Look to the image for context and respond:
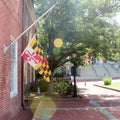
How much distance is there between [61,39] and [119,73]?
3902 cm

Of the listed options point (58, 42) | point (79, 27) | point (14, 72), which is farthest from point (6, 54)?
point (58, 42)

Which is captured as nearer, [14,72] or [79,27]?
[14,72]

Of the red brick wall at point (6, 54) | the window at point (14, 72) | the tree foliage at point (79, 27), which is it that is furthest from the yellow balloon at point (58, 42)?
the red brick wall at point (6, 54)

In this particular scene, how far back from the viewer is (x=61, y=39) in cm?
1989

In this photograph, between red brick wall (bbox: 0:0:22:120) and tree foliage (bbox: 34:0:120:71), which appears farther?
tree foliage (bbox: 34:0:120:71)

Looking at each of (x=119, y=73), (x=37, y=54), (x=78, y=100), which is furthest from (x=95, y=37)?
(x=119, y=73)

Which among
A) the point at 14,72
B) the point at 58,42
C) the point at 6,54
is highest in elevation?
the point at 58,42

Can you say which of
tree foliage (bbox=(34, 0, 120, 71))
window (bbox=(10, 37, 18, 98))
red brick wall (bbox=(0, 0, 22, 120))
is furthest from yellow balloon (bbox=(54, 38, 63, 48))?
red brick wall (bbox=(0, 0, 22, 120))

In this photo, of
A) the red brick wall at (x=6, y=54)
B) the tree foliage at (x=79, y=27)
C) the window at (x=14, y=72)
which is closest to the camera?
the red brick wall at (x=6, y=54)

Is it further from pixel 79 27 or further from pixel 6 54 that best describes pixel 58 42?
pixel 6 54

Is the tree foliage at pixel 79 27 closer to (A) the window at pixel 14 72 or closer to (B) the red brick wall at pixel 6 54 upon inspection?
(A) the window at pixel 14 72

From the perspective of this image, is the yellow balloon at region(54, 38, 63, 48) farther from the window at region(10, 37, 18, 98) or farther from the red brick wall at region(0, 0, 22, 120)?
the red brick wall at region(0, 0, 22, 120)

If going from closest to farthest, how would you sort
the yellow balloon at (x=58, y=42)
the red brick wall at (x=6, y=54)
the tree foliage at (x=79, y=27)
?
1. the red brick wall at (x=6, y=54)
2. the tree foliage at (x=79, y=27)
3. the yellow balloon at (x=58, y=42)

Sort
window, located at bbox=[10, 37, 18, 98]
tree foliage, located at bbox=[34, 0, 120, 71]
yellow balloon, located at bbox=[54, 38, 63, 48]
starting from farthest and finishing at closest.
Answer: yellow balloon, located at bbox=[54, 38, 63, 48] → tree foliage, located at bbox=[34, 0, 120, 71] → window, located at bbox=[10, 37, 18, 98]
